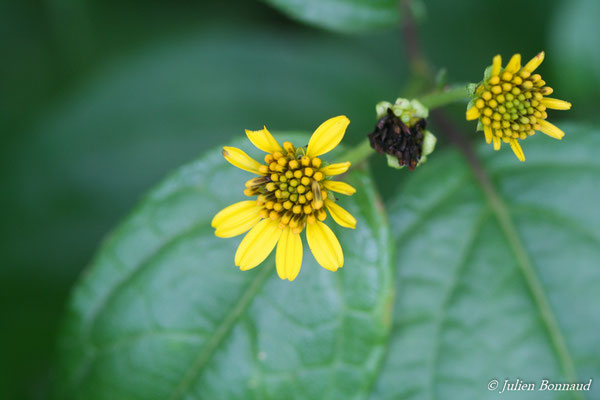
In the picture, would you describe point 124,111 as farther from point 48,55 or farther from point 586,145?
point 586,145

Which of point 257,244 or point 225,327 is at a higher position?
point 257,244

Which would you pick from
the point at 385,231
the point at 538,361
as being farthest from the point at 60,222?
the point at 538,361

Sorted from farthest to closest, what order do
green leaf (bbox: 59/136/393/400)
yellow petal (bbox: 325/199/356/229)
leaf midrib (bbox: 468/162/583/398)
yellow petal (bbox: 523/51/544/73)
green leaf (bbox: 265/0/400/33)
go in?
1. green leaf (bbox: 265/0/400/33)
2. leaf midrib (bbox: 468/162/583/398)
3. green leaf (bbox: 59/136/393/400)
4. yellow petal (bbox: 325/199/356/229)
5. yellow petal (bbox: 523/51/544/73)

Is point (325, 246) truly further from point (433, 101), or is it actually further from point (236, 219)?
point (433, 101)

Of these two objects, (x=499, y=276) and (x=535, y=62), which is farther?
(x=499, y=276)

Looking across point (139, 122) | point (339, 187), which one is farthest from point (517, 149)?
point (139, 122)

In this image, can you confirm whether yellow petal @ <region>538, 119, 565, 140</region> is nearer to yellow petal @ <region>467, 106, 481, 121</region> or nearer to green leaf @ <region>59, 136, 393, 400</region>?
yellow petal @ <region>467, 106, 481, 121</region>

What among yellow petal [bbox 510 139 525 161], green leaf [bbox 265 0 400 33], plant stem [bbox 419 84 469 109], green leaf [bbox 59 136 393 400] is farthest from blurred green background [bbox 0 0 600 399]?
yellow petal [bbox 510 139 525 161]
